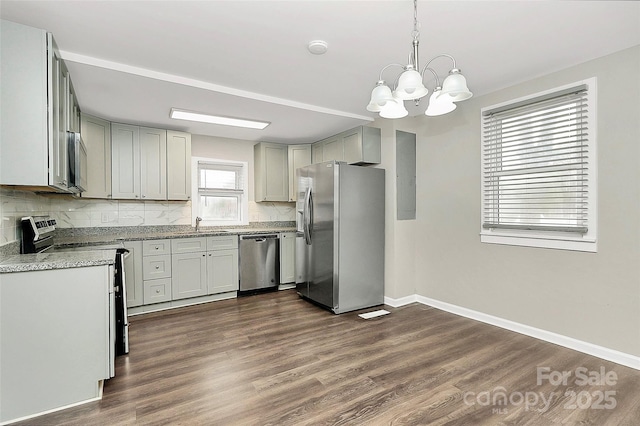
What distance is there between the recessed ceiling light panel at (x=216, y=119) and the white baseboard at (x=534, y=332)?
9.40 ft

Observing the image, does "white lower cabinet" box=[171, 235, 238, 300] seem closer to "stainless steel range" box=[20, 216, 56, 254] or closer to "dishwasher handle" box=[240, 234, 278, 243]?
"dishwasher handle" box=[240, 234, 278, 243]

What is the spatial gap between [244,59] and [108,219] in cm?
300

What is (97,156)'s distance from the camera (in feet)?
12.2

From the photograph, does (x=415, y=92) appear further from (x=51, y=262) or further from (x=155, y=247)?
(x=155, y=247)

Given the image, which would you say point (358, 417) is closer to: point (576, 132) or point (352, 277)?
point (352, 277)

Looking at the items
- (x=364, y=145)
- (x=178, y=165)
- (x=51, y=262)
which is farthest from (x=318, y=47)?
(x=178, y=165)

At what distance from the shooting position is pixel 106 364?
2049 mm

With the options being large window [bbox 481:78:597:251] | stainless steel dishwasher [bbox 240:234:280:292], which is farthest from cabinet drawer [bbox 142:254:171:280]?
large window [bbox 481:78:597:251]

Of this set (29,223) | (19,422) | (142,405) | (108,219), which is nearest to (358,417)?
(142,405)

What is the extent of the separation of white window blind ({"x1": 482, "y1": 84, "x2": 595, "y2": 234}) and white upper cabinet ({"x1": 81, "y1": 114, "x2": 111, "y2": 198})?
14.5 ft

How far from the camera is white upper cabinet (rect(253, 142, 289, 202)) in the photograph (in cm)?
495

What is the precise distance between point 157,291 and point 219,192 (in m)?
1.73

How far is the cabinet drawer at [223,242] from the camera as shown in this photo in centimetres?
417

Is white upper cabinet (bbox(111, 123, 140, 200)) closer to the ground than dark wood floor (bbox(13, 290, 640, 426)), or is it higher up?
higher up
